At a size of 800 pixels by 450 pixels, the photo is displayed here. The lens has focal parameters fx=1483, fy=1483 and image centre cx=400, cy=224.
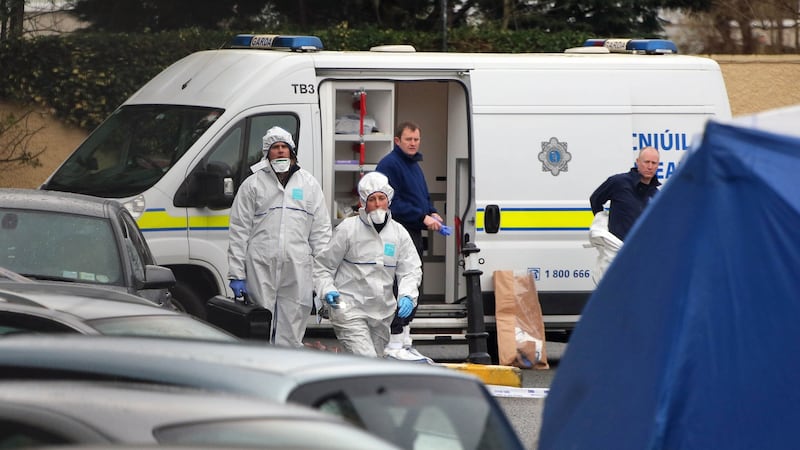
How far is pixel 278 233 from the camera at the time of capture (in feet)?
34.3

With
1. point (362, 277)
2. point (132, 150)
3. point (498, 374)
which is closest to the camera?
point (362, 277)

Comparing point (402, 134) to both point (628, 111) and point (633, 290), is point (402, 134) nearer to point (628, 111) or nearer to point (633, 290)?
point (628, 111)

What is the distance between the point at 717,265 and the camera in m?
5.42

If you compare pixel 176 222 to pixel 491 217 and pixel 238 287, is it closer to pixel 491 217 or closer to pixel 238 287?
pixel 238 287

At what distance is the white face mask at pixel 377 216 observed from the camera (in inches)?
384

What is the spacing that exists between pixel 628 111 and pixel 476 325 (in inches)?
84.2

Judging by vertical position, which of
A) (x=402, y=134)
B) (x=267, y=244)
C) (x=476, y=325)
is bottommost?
(x=476, y=325)

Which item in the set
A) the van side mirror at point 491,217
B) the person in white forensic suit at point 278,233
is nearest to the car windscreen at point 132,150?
the person in white forensic suit at point 278,233

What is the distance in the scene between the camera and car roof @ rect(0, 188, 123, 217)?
8.83 m

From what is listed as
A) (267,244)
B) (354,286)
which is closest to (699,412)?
(354,286)

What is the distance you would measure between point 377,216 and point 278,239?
1.00 meters

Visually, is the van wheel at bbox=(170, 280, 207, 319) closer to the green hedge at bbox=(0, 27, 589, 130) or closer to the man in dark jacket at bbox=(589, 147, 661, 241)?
the man in dark jacket at bbox=(589, 147, 661, 241)

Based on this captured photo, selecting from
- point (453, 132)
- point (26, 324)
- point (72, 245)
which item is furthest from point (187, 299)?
point (26, 324)

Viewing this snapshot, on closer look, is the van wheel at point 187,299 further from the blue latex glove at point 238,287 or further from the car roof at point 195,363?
the car roof at point 195,363
